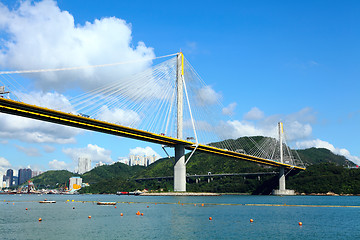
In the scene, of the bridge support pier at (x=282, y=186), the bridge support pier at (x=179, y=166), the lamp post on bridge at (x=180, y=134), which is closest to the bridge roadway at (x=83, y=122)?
the bridge support pier at (x=179, y=166)

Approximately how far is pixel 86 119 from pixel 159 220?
1196 inches

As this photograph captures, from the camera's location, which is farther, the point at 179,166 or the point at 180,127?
the point at 179,166

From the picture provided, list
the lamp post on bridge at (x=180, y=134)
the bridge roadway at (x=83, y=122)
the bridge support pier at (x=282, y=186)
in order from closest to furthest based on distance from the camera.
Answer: the bridge roadway at (x=83, y=122) < the lamp post on bridge at (x=180, y=134) < the bridge support pier at (x=282, y=186)

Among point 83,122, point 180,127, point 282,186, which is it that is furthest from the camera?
point 282,186

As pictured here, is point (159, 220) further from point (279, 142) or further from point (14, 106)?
point (279, 142)

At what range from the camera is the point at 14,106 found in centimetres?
5622

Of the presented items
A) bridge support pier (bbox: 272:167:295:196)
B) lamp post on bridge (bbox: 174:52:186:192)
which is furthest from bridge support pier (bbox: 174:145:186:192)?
bridge support pier (bbox: 272:167:295:196)

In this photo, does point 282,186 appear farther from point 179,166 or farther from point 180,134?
point 180,134

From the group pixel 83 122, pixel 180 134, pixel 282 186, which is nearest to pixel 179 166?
pixel 180 134

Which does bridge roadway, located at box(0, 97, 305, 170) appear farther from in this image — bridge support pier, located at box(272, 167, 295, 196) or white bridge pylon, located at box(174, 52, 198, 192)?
bridge support pier, located at box(272, 167, 295, 196)

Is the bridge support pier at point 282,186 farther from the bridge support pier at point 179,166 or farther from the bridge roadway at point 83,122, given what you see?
the bridge support pier at point 179,166

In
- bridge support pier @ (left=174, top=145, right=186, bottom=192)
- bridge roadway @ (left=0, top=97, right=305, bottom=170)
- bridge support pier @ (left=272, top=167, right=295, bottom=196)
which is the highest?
bridge roadway @ (left=0, top=97, right=305, bottom=170)

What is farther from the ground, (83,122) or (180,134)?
(83,122)

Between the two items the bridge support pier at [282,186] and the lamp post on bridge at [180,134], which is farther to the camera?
the bridge support pier at [282,186]
